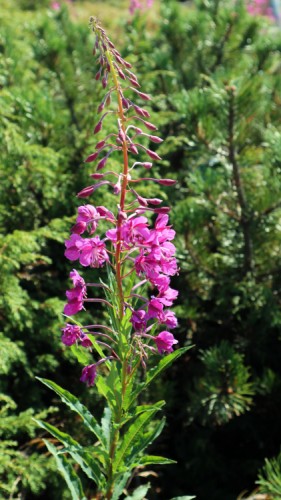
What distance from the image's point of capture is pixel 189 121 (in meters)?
2.72

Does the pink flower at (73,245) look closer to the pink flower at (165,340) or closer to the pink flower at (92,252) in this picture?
the pink flower at (92,252)

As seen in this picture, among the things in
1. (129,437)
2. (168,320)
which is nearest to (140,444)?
(129,437)

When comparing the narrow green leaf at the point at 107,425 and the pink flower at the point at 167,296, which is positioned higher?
A: the pink flower at the point at 167,296

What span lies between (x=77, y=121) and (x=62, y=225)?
1.05 metres

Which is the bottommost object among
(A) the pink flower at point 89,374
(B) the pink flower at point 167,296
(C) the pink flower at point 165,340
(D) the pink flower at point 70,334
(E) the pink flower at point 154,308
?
(A) the pink flower at point 89,374

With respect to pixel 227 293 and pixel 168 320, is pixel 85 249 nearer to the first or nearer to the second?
pixel 168 320

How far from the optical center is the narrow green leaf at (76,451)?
1740mm

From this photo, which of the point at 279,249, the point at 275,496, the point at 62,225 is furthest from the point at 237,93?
the point at 275,496

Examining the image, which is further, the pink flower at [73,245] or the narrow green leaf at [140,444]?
the narrow green leaf at [140,444]

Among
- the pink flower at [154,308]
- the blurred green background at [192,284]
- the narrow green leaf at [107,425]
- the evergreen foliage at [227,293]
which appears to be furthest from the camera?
the evergreen foliage at [227,293]

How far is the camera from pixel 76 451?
1.77 meters

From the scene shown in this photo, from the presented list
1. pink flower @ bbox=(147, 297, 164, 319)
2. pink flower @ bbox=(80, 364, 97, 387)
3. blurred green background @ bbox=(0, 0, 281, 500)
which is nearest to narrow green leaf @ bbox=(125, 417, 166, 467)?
pink flower @ bbox=(80, 364, 97, 387)

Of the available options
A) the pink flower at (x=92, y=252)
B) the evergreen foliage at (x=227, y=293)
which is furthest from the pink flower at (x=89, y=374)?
the evergreen foliage at (x=227, y=293)

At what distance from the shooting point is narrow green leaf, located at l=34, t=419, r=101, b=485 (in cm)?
174
